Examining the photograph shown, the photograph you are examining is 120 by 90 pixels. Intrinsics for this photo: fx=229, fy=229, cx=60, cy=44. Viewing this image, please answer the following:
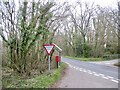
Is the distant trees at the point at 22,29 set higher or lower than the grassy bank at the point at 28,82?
higher

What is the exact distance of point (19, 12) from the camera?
46.5 ft

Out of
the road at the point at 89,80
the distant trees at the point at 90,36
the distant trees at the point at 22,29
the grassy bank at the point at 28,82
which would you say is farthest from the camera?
the distant trees at the point at 90,36

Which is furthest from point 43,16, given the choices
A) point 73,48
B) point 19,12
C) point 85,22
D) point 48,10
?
point 73,48

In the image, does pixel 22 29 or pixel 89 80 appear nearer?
pixel 22 29

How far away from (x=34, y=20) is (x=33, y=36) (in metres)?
1.29

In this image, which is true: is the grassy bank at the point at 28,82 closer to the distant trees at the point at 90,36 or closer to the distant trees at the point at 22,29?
the distant trees at the point at 22,29

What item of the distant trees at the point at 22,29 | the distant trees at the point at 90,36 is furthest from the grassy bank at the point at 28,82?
the distant trees at the point at 90,36

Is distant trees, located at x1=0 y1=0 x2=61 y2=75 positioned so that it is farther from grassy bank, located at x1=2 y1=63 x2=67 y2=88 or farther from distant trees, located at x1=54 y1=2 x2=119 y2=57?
distant trees, located at x1=54 y1=2 x2=119 y2=57

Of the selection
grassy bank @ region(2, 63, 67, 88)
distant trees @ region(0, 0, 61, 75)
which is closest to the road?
grassy bank @ region(2, 63, 67, 88)

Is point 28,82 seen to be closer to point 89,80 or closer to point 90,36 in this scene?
point 89,80

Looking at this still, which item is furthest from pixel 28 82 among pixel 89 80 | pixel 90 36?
pixel 90 36

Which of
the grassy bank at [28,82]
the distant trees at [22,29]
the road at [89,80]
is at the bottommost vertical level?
the road at [89,80]

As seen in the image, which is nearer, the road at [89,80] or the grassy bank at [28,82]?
the grassy bank at [28,82]

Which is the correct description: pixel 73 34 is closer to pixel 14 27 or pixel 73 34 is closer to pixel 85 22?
pixel 85 22
